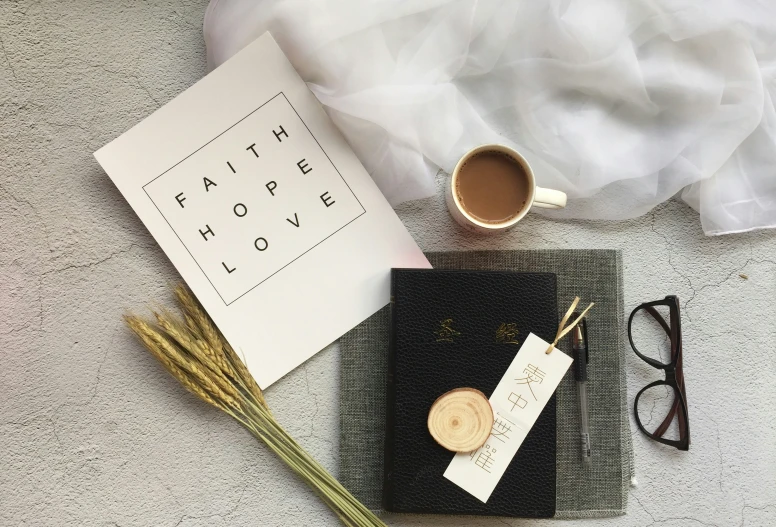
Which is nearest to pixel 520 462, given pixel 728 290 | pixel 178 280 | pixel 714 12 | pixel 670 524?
pixel 670 524

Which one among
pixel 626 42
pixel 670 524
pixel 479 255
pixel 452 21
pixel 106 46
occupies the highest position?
pixel 106 46

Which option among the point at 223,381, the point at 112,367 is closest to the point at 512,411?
the point at 223,381

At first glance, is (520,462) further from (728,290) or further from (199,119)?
(199,119)

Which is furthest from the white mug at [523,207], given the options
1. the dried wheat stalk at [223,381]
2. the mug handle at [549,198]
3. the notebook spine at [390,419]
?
the dried wheat stalk at [223,381]

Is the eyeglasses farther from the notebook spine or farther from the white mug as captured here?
the notebook spine

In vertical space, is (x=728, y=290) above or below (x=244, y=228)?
below

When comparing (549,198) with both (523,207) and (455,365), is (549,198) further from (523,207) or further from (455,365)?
(455,365)

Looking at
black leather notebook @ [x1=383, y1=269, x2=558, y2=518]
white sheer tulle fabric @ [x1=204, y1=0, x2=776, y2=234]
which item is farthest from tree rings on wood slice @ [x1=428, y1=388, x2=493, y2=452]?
white sheer tulle fabric @ [x1=204, y1=0, x2=776, y2=234]

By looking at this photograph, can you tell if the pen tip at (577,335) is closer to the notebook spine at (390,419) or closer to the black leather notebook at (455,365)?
the black leather notebook at (455,365)
